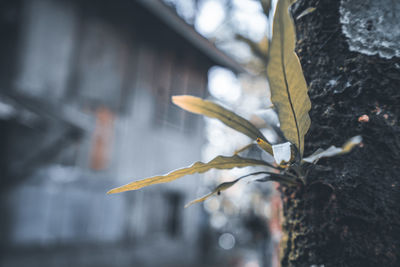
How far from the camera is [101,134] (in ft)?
15.7

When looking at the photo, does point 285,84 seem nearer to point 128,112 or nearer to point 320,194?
point 320,194

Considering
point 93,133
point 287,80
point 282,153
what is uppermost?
point 93,133

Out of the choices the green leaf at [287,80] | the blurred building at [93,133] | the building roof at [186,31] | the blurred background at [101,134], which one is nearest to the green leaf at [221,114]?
the green leaf at [287,80]

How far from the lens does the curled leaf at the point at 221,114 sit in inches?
24.8

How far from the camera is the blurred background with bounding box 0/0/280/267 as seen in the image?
143 inches

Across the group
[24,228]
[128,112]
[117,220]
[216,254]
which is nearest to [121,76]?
[128,112]

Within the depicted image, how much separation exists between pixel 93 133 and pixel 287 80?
14.8 ft

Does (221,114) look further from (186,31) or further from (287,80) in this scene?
(186,31)

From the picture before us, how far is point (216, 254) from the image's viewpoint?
7.59 meters

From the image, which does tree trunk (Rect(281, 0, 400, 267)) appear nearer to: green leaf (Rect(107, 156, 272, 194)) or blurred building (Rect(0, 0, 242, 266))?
green leaf (Rect(107, 156, 272, 194))

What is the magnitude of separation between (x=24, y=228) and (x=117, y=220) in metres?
1.49

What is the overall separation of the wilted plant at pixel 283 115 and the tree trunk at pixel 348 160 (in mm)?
68

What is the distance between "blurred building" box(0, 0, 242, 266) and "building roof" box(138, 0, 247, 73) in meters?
0.02

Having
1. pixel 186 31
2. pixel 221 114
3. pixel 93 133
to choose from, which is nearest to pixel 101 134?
pixel 93 133
